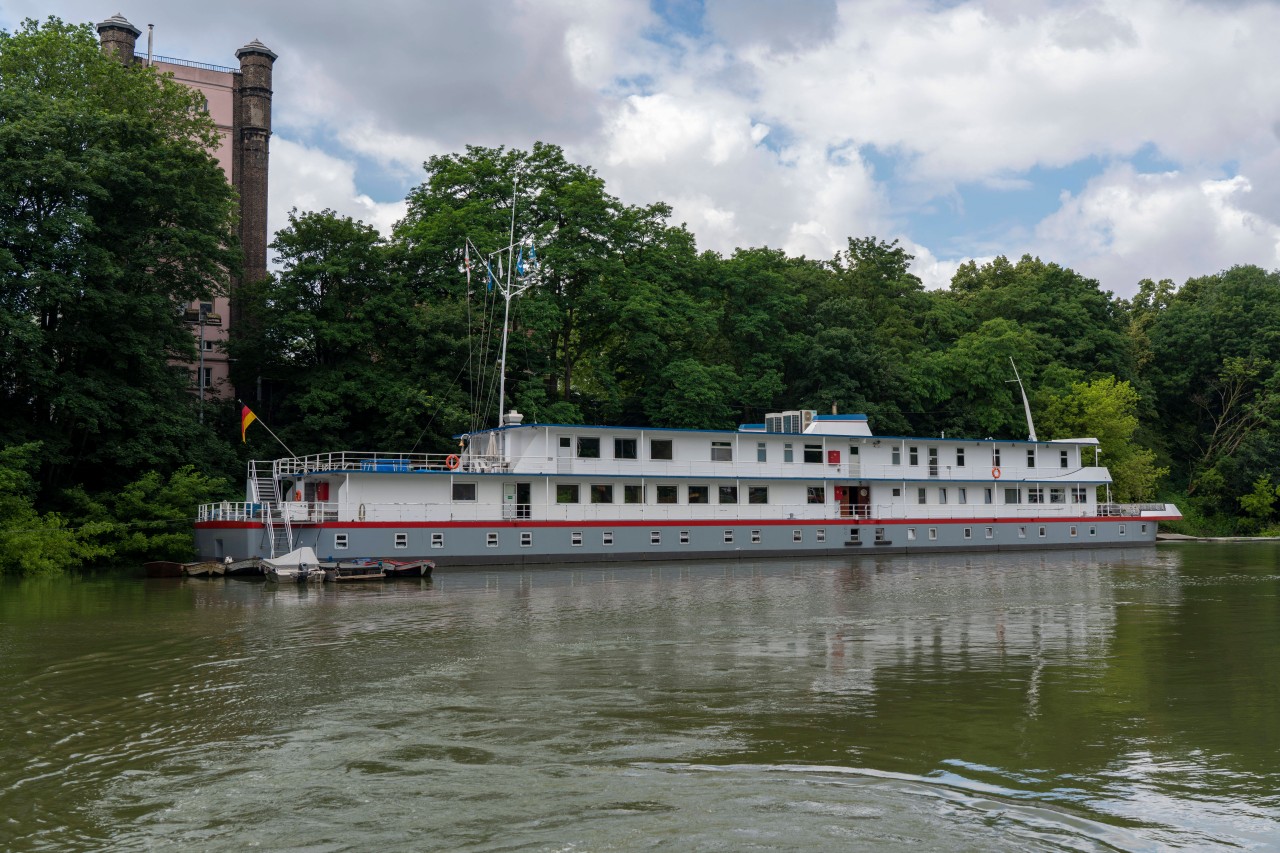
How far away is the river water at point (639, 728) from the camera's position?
380 inches

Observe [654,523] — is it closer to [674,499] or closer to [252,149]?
[674,499]

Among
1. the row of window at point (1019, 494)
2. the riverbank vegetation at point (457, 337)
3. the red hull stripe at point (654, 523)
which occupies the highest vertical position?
the riverbank vegetation at point (457, 337)

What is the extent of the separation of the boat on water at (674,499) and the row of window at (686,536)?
0.22 ft

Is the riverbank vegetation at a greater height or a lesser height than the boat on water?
greater

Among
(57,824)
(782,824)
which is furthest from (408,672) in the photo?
(782,824)

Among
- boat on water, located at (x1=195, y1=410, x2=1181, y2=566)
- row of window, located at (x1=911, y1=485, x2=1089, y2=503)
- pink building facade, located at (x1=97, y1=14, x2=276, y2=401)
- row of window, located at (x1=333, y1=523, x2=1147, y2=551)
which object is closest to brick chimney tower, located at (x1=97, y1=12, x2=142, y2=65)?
pink building facade, located at (x1=97, y1=14, x2=276, y2=401)

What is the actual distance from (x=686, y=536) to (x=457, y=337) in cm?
1613

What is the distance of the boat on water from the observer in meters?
39.8

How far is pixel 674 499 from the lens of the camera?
4706 cm

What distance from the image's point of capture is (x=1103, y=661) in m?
18.5

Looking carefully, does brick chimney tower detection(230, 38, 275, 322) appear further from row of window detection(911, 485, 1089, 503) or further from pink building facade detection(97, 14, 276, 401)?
row of window detection(911, 485, 1089, 503)

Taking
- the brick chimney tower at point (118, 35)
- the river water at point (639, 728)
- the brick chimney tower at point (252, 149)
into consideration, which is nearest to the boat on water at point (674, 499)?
the river water at point (639, 728)

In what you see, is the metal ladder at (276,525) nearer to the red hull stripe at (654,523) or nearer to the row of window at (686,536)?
the red hull stripe at (654,523)

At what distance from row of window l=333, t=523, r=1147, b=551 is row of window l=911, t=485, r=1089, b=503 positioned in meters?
1.76
